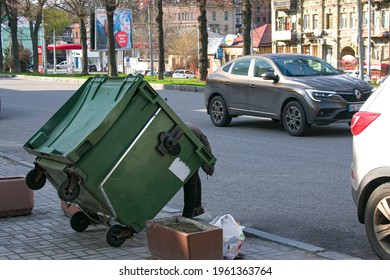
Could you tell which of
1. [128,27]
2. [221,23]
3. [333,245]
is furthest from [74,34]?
[333,245]

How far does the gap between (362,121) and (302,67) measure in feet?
32.6

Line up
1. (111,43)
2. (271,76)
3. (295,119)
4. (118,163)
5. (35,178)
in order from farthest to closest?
(111,43) → (271,76) → (295,119) → (35,178) → (118,163)

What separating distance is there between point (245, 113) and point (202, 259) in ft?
36.1

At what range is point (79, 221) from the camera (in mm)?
7109

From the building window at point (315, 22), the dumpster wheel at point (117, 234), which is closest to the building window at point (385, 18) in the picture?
the building window at point (315, 22)

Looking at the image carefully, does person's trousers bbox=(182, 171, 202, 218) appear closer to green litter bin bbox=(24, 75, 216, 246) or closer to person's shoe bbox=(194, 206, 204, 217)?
person's shoe bbox=(194, 206, 204, 217)

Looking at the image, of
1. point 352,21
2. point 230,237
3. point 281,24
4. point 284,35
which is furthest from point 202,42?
point 281,24

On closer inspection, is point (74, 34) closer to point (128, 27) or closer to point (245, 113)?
point (128, 27)

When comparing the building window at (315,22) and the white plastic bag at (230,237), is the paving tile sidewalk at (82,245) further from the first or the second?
the building window at (315,22)

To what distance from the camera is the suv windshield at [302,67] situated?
51.3 ft

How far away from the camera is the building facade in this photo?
244 ft

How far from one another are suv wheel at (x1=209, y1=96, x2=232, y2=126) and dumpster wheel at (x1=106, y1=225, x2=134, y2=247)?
10747 millimetres

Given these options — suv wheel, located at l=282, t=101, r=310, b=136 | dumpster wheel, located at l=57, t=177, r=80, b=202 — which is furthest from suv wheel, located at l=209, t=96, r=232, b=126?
dumpster wheel, located at l=57, t=177, r=80, b=202

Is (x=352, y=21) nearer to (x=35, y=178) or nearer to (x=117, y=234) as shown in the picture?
(x=35, y=178)
